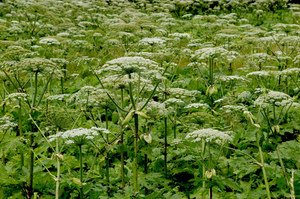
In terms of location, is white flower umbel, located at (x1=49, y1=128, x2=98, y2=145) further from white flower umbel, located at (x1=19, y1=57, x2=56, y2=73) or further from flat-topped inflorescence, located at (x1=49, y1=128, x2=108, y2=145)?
white flower umbel, located at (x1=19, y1=57, x2=56, y2=73)

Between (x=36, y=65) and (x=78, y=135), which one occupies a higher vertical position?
(x=36, y=65)

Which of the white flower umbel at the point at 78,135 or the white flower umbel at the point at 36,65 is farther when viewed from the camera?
the white flower umbel at the point at 36,65

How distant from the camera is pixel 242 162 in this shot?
3871mm

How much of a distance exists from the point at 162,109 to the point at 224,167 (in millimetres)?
1495

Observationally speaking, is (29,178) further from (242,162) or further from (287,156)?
(287,156)

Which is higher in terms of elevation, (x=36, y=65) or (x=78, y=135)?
(x=36, y=65)

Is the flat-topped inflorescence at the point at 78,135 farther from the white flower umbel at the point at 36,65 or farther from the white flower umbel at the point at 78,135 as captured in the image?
the white flower umbel at the point at 36,65

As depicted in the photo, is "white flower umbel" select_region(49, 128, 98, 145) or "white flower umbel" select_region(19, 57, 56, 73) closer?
"white flower umbel" select_region(49, 128, 98, 145)

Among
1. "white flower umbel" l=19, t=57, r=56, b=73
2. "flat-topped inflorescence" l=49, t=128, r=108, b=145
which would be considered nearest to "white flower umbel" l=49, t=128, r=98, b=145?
"flat-topped inflorescence" l=49, t=128, r=108, b=145

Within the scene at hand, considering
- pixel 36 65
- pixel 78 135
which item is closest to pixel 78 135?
pixel 78 135

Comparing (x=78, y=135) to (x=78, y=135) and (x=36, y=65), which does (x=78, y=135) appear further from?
(x=36, y=65)

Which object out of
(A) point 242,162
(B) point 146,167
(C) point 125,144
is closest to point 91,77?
(C) point 125,144

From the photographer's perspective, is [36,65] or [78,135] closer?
[78,135]

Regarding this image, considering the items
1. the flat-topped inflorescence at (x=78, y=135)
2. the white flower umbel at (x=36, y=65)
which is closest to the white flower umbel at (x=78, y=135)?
the flat-topped inflorescence at (x=78, y=135)
